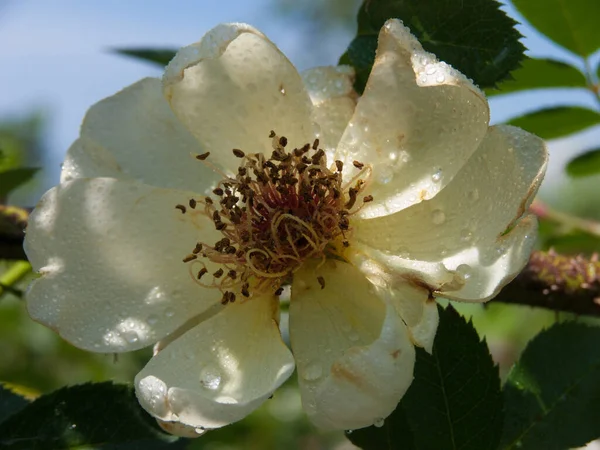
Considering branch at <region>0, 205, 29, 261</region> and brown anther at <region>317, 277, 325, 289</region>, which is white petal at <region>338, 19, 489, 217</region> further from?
branch at <region>0, 205, 29, 261</region>

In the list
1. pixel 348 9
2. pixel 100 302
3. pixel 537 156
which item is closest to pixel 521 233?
pixel 537 156

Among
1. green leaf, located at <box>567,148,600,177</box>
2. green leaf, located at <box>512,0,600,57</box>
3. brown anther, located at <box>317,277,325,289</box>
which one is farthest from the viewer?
green leaf, located at <box>567,148,600,177</box>

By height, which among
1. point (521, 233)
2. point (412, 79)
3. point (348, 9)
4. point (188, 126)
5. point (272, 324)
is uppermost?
point (412, 79)

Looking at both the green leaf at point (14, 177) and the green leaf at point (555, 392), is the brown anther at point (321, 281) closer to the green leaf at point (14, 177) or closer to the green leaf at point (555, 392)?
the green leaf at point (555, 392)

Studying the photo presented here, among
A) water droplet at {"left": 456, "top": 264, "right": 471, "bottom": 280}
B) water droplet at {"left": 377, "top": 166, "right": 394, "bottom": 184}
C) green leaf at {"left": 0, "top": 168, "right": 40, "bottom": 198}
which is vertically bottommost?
green leaf at {"left": 0, "top": 168, "right": 40, "bottom": 198}

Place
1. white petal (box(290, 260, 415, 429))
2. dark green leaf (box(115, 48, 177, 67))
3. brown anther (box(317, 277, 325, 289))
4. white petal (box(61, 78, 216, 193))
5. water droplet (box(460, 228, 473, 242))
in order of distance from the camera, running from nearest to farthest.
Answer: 1. white petal (box(290, 260, 415, 429))
2. water droplet (box(460, 228, 473, 242))
3. brown anther (box(317, 277, 325, 289))
4. white petal (box(61, 78, 216, 193))
5. dark green leaf (box(115, 48, 177, 67))

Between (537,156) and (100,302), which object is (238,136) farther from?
(537,156)

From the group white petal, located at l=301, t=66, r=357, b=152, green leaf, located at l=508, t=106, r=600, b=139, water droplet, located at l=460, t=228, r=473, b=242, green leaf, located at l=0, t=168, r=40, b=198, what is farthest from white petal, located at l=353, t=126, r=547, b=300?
Answer: green leaf, located at l=0, t=168, r=40, b=198
